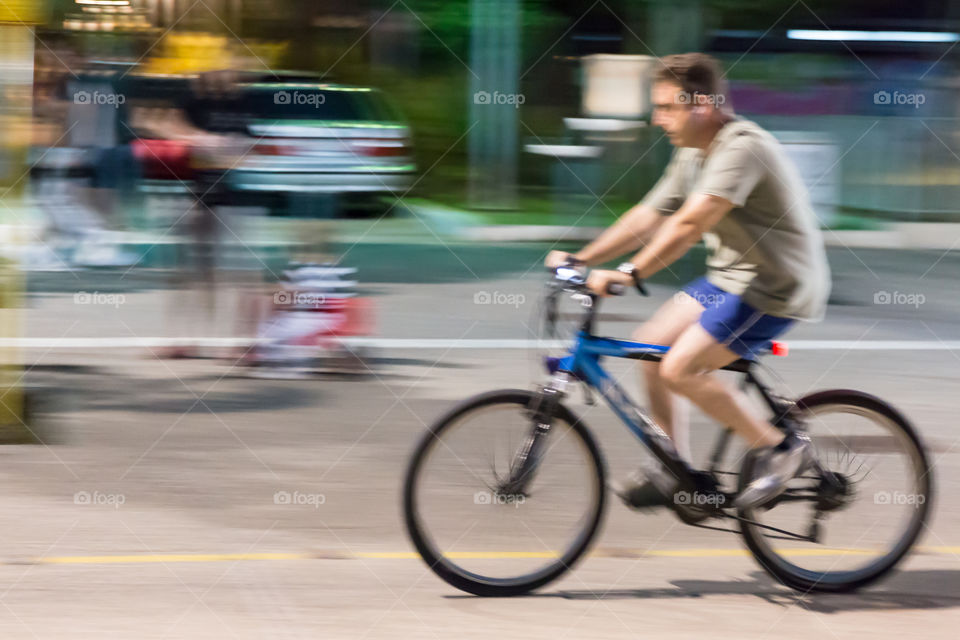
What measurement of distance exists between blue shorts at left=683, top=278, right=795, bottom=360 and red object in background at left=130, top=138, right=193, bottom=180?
4232mm

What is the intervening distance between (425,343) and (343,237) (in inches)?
166

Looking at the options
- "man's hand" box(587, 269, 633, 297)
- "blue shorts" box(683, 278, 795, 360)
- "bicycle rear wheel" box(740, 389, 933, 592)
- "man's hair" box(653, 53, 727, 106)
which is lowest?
"bicycle rear wheel" box(740, 389, 933, 592)

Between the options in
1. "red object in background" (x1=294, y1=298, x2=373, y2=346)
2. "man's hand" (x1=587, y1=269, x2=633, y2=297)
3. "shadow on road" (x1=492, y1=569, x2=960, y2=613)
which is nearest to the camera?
"man's hand" (x1=587, y1=269, x2=633, y2=297)

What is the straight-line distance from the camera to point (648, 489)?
14.3 ft

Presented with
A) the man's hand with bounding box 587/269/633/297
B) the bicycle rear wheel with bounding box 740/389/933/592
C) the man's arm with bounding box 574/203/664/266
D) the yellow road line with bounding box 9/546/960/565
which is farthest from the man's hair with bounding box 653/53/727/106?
the yellow road line with bounding box 9/546/960/565

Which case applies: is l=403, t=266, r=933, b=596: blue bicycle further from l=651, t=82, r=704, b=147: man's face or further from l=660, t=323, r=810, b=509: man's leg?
l=651, t=82, r=704, b=147: man's face

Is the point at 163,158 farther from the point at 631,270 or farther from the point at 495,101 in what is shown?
the point at 631,270

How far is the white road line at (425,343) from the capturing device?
8.06 m

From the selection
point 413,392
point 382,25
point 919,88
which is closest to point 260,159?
point 382,25

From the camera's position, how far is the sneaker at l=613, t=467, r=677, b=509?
14.2ft

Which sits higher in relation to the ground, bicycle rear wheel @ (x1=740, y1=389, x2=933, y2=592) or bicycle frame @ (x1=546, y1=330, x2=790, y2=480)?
bicycle frame @ (x1=546, y1=330, x2=790, y2=480)

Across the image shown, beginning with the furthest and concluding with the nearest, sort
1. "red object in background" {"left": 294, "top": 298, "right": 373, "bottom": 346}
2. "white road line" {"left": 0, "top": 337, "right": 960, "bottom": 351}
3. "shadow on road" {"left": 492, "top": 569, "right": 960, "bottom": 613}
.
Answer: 1. "white road line" {"left": 0, "top": 337, "right": 960, "bottom": 351}
2. "red object in background" {"left": 294, "top": 298, "right": 373, "bottom": 346}
3. "shadow on road" {"left": 492, "top": 569, "right": 960, "bottom": 613}

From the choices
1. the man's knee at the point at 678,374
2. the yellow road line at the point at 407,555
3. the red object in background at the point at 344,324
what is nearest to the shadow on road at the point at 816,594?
the yellow road line at the point at 407,555

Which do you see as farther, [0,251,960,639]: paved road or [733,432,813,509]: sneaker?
[733,432,813,509]: sneaker
